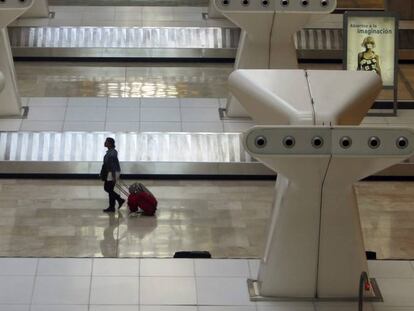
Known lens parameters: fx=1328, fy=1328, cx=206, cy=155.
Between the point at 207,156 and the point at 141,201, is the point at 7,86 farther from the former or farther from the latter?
the point at 141,201

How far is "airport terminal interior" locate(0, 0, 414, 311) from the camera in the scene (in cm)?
→ 1390

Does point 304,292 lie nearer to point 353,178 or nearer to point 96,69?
point 353,178

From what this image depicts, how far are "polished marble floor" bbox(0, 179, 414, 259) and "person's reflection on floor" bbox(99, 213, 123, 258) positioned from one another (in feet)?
0.04

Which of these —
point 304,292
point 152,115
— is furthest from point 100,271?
point 152,115

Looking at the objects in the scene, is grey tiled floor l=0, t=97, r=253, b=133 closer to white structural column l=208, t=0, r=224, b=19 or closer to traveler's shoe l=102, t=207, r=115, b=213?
traveler's shoe l=102, t=207, r=115, b=213

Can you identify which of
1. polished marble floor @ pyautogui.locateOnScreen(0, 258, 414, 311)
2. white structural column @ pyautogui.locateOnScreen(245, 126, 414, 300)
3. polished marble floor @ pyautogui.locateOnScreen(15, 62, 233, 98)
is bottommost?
polished marble floor @ pyautogui.locateOnScreen(15, 62, 233, 98)

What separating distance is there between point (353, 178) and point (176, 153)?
584cm

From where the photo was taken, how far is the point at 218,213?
17.5 meters

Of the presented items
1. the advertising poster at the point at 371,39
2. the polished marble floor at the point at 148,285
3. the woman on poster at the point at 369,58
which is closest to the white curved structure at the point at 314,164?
the polished marble floor at the point at 148,285

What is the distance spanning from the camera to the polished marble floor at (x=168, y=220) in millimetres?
16266

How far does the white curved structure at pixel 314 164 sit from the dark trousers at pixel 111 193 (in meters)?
2.89

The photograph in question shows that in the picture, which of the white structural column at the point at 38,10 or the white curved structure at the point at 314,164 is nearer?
the white curved structure at the point at 314,164

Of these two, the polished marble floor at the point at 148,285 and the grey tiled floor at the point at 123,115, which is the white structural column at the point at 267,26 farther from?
the polished marble floor at the point at 148,285

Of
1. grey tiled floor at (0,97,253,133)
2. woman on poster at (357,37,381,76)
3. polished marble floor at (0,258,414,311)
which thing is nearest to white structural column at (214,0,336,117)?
grey tiled floor at (0,97,253,133)
